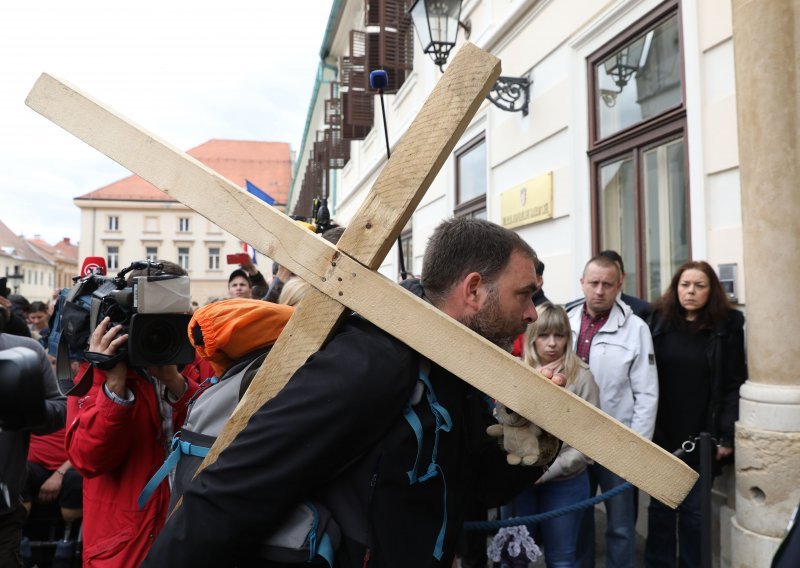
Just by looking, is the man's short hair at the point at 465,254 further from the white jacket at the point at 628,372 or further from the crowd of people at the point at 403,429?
the white jacket at the point at 628,372

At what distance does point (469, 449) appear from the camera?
4.73 ft

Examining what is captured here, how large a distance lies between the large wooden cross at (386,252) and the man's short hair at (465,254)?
0.23 m

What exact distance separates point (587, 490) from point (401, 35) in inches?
364

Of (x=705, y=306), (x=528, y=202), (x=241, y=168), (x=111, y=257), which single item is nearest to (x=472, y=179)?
(x=528, y=202)

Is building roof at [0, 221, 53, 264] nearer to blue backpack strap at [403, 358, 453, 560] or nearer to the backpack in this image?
the backpack

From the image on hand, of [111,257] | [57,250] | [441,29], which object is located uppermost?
[57,250]

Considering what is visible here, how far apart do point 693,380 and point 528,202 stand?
324 cm

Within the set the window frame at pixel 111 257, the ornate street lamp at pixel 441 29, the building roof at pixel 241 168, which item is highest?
the building roof at pixel 241 168

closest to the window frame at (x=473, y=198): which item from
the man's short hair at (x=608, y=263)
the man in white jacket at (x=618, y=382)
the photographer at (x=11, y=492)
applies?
the man's short hair at (x=608, y=263)

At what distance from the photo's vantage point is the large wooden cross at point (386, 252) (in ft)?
3.91

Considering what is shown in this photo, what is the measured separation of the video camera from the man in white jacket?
254 centimetres

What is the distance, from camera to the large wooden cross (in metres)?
1.19

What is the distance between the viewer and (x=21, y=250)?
224 feet

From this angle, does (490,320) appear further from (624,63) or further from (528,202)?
(528,202)
